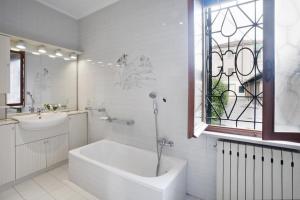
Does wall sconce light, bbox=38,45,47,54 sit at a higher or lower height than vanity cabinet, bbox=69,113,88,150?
higher

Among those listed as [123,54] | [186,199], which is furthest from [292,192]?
[123,54]

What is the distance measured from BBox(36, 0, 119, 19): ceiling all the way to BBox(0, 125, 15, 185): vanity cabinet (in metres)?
2.07

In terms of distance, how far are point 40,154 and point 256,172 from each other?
281 cm

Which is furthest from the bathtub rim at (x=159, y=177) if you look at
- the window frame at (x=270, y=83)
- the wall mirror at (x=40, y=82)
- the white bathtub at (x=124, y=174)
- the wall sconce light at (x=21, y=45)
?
the wall sconce light at (x=21, y=45)

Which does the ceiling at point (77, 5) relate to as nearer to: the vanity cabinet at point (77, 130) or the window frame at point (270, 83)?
the vanity cabinet at point (77, 130)

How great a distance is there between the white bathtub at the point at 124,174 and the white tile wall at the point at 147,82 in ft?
0.52

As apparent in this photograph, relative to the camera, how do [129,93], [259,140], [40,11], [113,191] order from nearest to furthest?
1. [259,140]
2. [113,191]
3. [129,93]
4. [40,11]

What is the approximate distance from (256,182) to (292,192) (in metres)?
0.26

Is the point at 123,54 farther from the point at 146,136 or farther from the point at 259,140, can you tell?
the point at 259,140

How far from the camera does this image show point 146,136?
7.50 feet

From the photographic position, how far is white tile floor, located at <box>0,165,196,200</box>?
1.91 m

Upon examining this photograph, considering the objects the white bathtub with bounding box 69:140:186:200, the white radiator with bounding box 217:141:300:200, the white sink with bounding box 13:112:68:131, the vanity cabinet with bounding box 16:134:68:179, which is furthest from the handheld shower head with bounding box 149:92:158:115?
the vanity cabinet with bounding box 16:134:68:179

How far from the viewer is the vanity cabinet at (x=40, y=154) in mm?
2188

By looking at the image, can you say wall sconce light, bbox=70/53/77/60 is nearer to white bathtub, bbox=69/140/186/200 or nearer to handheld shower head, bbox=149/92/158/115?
white bathtub, bbox=69/140/186/200
